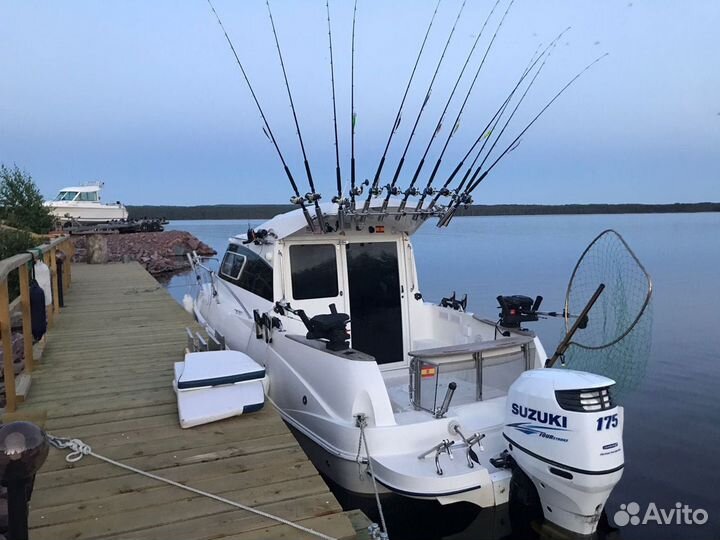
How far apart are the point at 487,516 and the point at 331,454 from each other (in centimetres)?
132

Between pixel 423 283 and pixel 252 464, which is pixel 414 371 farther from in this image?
pixel 423 283

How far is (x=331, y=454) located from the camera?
4.70 meters

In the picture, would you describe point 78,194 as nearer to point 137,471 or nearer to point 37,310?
point 37,310

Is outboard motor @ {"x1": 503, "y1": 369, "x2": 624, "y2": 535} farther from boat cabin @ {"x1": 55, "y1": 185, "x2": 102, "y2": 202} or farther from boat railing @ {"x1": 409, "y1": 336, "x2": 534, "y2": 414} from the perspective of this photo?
boat cabin @ {"x1": 55, "y1": 185, "x2": 102, "y2": 202}

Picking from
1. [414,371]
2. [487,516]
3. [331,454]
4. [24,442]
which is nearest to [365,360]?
[414,371]

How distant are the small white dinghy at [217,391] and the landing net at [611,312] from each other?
8.89 ft

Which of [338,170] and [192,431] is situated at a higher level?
[338,170]

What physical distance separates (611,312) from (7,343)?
4.82m

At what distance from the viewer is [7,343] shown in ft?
13.8

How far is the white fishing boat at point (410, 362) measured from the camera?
366 cm

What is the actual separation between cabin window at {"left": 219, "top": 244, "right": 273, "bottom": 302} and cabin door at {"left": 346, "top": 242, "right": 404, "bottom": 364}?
0.93 metres

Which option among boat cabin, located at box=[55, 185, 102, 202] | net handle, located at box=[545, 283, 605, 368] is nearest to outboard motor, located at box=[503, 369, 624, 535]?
net handle, located at box=[545, 283, 605, 368]

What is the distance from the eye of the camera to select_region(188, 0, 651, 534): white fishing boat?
12.0 ft

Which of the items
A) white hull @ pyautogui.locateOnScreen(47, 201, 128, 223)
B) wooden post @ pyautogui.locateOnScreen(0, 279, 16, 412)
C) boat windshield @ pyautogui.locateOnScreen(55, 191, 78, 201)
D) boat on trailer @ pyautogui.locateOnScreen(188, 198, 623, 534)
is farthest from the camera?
boat windshield @ pyautogui.locateOnScreen(55, 191, 78, 201)
